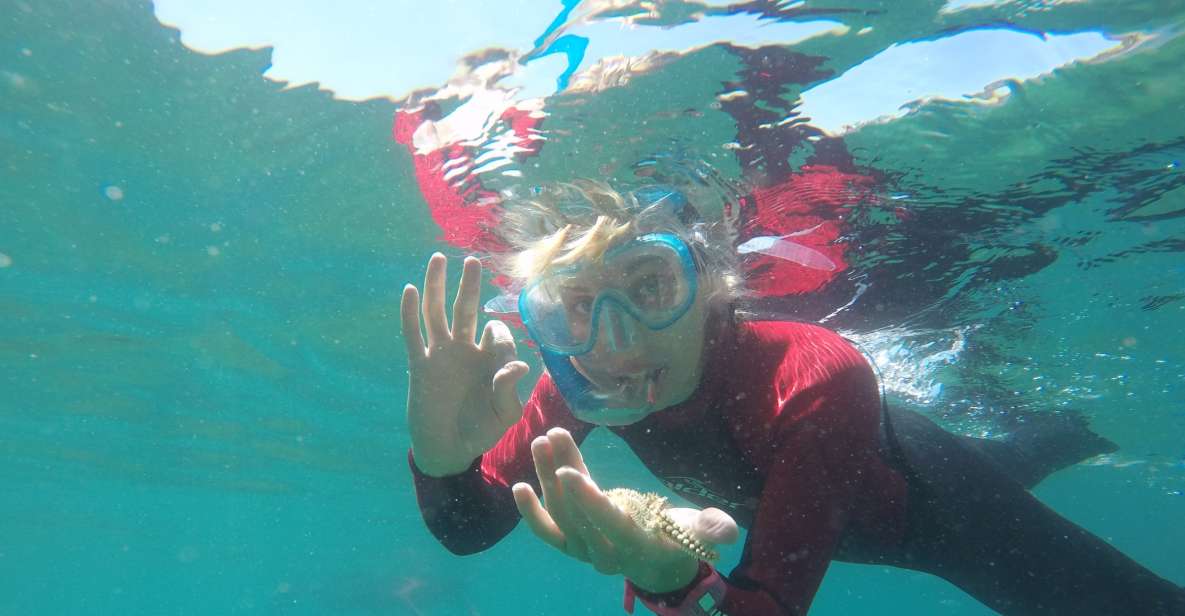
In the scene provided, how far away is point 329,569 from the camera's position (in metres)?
57.2

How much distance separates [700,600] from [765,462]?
5.51ft

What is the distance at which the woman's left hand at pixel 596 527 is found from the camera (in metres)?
2.12

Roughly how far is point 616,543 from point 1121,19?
21.8ft

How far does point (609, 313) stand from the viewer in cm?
377

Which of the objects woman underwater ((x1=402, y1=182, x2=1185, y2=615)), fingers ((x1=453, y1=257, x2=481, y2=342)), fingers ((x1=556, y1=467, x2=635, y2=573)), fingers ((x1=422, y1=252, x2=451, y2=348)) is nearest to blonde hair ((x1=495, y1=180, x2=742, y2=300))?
woman underwater ((x1=402, y1=182, x2=1185, y2=615))

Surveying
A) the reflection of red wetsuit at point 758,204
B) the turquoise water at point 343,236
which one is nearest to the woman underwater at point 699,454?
the reflection of red wetsuit at point 758,204

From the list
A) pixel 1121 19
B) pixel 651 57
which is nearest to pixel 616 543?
pixel 651 57

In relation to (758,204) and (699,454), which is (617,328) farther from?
(758,204)

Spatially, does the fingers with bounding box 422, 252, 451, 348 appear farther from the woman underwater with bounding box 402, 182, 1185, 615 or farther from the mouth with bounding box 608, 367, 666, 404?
the mouth with bounding box 608, 367, 666, 404

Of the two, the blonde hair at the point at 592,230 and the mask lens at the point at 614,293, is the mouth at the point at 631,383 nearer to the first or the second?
the mask lens at the point at 614,293

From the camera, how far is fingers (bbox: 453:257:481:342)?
3358mm

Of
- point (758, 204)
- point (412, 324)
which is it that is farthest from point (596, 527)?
point (758, 204)

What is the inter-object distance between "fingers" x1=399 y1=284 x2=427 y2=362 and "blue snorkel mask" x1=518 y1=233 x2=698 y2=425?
85cm

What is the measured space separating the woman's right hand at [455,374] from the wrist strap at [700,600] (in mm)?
1294
